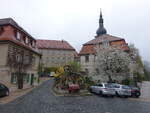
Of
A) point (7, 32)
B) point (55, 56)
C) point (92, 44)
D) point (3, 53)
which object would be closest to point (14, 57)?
point (3, 53)

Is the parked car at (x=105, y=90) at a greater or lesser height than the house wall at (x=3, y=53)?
lesser

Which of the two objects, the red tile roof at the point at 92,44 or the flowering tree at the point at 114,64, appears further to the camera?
the red tile roof at the point at 92,44

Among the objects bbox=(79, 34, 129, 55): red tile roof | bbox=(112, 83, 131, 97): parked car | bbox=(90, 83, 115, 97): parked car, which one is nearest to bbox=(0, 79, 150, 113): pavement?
bbox=(90, 83, 115, 97): parked car

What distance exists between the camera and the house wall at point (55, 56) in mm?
56500

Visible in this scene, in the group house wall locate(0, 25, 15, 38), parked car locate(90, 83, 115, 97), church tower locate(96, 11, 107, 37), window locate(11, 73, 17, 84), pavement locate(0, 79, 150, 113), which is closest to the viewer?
pavement locate(0, 79, 150, 113)

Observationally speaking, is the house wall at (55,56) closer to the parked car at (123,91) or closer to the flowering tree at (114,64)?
the flowering tree at (114,64)

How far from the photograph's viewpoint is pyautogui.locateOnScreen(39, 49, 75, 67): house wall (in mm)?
56500

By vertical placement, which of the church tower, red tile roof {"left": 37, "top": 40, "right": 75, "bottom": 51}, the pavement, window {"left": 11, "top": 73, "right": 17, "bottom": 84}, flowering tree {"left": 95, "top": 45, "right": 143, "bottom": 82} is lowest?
the pavement

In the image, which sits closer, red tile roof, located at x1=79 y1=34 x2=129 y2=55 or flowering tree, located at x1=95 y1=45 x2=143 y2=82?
flowering tree, located at x1=95 y1=45 x2=143 y2=82

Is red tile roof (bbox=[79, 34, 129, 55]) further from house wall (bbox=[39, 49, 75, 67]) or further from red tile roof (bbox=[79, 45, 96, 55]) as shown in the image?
house wall (bbox=[39, 49, 75, 67])

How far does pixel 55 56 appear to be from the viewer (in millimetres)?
57406

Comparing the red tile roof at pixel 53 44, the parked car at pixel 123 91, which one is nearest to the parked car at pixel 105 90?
the parked car at pixel 123 91

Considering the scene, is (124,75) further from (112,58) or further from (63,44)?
(63,44)

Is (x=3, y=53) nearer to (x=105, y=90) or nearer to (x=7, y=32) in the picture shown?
(x=7, y=32)
